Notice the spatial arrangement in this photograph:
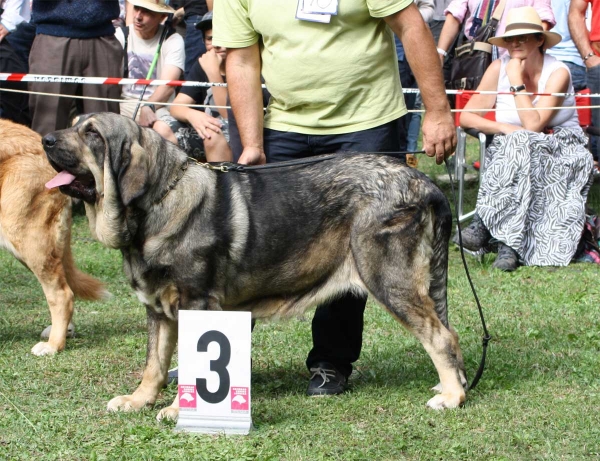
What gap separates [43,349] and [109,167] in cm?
203

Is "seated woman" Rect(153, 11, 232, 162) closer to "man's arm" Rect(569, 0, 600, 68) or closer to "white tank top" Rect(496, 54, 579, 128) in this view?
"white tank top" Rect(496, 54, 579, 128)

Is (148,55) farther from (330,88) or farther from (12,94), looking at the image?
(330,88)

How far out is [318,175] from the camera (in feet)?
14.3

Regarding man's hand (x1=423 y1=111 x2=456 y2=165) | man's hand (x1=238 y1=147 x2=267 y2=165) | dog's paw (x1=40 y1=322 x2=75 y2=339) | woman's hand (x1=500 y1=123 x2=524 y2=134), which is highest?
man's hand (x1=423 y1=111 x2=456 y2=165)

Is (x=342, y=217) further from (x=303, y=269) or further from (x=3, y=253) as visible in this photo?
(x=3, y=253)

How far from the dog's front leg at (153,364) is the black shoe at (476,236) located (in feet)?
14.1

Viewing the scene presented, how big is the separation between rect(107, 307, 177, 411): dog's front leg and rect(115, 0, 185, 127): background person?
5174 mm

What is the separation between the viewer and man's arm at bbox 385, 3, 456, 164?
4348 millimetres

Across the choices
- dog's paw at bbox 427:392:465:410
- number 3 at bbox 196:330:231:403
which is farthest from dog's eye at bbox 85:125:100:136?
dog's paw at bbox 427:392:465:410

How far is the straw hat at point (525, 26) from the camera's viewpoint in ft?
26.7

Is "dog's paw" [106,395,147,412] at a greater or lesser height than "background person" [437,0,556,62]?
lesser

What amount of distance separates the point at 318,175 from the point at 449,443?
1421 mm

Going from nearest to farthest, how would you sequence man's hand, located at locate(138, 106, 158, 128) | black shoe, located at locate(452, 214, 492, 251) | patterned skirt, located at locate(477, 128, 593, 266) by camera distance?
patterned skirt, located at locate(477, 128, 593, 266) → black shoe, located at locate(452, 214, 492, 251) → man's hand, located at locate(138, 106, 158, 128)

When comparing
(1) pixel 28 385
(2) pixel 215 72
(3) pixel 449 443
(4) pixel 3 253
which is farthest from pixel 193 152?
(3) pixel 449 443
